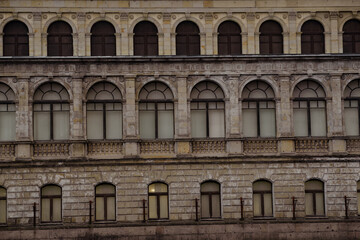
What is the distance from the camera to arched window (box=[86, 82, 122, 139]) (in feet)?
A: 132

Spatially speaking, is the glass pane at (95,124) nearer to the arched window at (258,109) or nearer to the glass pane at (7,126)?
the glass pane at (7,126)

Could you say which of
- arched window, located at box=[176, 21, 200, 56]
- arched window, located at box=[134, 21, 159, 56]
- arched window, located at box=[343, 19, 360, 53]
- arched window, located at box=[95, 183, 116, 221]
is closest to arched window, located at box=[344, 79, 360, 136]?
arched window, located at box=[343, 19, 360, 53]

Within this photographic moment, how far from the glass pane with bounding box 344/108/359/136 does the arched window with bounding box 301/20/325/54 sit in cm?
398

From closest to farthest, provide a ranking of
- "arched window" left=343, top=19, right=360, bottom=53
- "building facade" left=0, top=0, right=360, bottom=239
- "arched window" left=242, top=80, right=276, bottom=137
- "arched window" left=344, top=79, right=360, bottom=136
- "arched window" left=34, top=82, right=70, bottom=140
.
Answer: "building facade" left=0, top=0, right=360, bottom=239 < "arched window" left=34, top=82, right=70, bottom=140 < "arched window" left=242, top=80, right=276, bottom=137 < "arched window" left=344, top=79, right=360, bottom=136 < "arched window" left=343, top=19, right=360, bottom=53

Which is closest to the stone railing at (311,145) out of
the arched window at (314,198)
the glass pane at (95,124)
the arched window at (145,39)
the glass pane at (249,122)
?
the arched window at (314,198)

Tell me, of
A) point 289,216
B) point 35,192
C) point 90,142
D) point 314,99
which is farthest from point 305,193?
point 35,192

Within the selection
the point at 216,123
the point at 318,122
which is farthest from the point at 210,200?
the point at 318,122

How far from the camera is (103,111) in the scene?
4019cm

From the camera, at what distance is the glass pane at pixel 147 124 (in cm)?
4034

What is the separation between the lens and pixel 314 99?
4084cm

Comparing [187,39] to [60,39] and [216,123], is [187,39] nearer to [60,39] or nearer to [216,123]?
[216,123]

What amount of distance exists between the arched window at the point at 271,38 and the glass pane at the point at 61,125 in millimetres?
12189

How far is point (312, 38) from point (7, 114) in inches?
731

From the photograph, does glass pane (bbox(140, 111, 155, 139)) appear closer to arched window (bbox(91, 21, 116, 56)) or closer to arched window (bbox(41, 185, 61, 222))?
arched window (bbox(91, 21, 116, 56))
